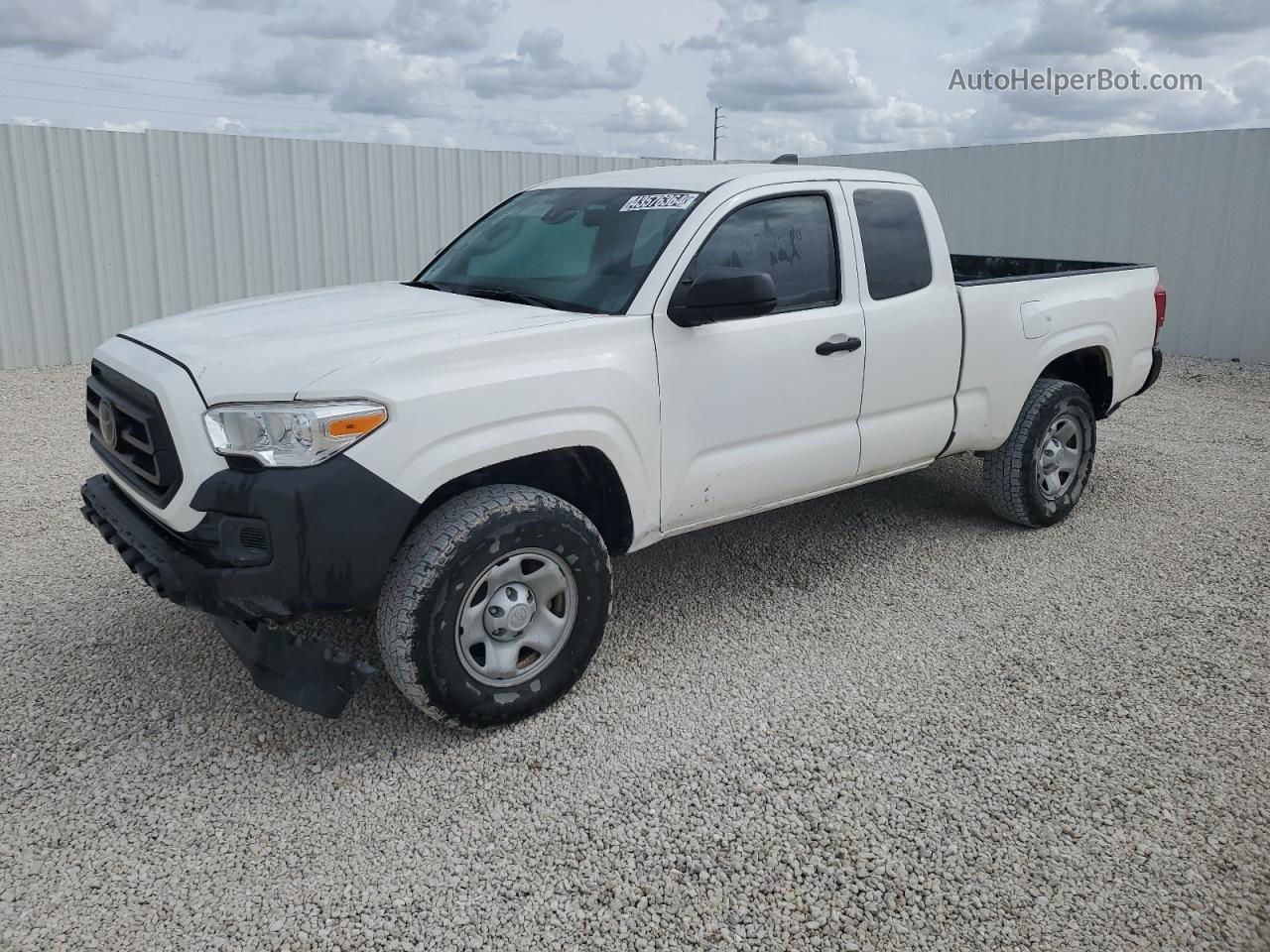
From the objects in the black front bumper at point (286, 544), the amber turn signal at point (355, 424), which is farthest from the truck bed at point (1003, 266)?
the black front bumper at point (286, 544)

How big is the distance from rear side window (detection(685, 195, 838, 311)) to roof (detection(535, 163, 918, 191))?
11 cm

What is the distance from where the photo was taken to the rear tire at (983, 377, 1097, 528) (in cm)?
541

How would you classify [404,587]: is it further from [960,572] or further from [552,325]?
[960,572]

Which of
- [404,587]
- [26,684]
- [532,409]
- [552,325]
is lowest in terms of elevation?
[26,684]

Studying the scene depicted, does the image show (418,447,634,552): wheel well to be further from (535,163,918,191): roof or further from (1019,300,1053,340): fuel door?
(1019,300,1053,340): fuel door

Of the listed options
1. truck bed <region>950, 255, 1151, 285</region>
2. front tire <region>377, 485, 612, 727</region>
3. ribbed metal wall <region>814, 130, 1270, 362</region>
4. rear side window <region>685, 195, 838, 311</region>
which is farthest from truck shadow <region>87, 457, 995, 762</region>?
ribbed metal wall <region>814, 130, 1270, 362</region>

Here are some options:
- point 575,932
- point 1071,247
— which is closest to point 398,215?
point 1071,247

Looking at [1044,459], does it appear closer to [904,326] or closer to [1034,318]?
[1034,318]

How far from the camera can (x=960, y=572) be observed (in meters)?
Result: 5.06

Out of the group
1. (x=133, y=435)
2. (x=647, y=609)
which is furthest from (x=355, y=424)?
(x=647, y=609)

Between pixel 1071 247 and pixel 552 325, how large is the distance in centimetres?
1102

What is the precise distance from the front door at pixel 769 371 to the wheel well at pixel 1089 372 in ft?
6.50

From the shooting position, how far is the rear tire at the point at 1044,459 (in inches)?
213

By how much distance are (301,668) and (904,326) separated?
2972 mm
